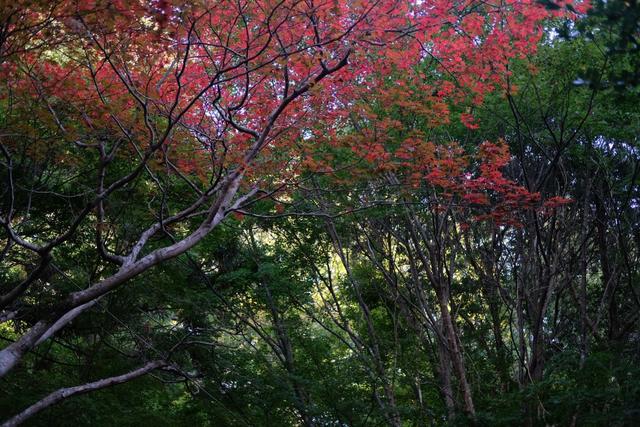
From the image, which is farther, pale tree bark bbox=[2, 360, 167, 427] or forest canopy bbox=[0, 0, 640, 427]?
forest canopy bbox=[0, 0, 640, 427]

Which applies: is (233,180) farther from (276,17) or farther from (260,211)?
(260,211)

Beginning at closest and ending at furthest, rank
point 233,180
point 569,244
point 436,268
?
point 233,180
point 436,268
point 569,244

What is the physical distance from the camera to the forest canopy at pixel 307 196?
5.44m

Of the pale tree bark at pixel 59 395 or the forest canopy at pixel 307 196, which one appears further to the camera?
the forest canopy at pixel 307 196

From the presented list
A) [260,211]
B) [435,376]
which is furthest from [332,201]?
[435,376]

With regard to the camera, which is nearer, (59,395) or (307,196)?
(59,395)

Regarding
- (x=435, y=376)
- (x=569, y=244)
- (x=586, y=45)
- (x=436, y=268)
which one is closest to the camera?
(x=586, y=45)

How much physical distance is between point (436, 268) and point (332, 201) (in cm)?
164

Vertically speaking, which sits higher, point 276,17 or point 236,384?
point 276,17

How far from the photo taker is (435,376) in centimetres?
1046

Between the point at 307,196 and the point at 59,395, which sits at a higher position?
the point at 307,196

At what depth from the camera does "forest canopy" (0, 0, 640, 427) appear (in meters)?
5.44

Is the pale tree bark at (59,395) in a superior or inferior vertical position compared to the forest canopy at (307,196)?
inferior

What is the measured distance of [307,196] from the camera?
7.82m
